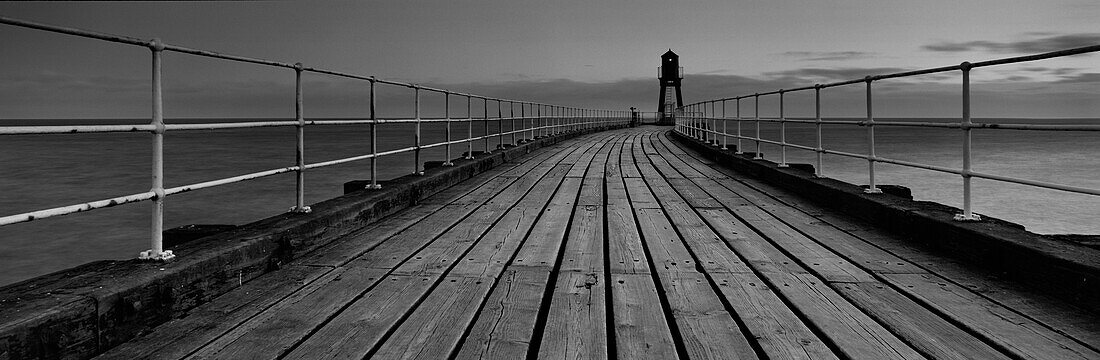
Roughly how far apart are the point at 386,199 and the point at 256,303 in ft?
6.72

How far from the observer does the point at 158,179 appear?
2.41 meters

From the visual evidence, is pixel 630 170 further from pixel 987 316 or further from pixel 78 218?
pixel 78 218

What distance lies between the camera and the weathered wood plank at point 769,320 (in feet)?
6.23

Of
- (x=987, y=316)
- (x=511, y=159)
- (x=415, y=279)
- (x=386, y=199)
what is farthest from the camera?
(x=511, y=159)

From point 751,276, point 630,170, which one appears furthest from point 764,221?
point 630,170

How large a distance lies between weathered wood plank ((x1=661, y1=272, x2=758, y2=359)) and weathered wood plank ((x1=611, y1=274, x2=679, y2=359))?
53 millimetres

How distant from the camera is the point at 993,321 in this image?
214cm

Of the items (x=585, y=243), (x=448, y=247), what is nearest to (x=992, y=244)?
(x=585, y=243)

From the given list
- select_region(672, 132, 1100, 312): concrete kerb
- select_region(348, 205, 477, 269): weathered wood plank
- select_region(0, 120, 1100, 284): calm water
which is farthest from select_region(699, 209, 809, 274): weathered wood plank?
select_region(0, 120, 1100, 284): calm water

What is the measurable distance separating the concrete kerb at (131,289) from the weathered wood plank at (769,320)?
6.15 ft

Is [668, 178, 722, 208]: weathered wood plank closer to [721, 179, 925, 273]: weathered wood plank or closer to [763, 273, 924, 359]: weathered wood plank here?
[721, 179, 925, 273]: weathered wood plank

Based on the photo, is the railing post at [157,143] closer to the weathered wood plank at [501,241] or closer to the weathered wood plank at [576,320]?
the weathered wood plank at [501,241]

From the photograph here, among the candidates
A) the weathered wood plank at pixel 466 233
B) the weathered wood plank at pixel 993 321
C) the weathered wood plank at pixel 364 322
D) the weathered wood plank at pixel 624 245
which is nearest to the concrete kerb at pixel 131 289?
the weathered wood plank at pixel 364 322

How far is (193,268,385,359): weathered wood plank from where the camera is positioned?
1.93 metres
